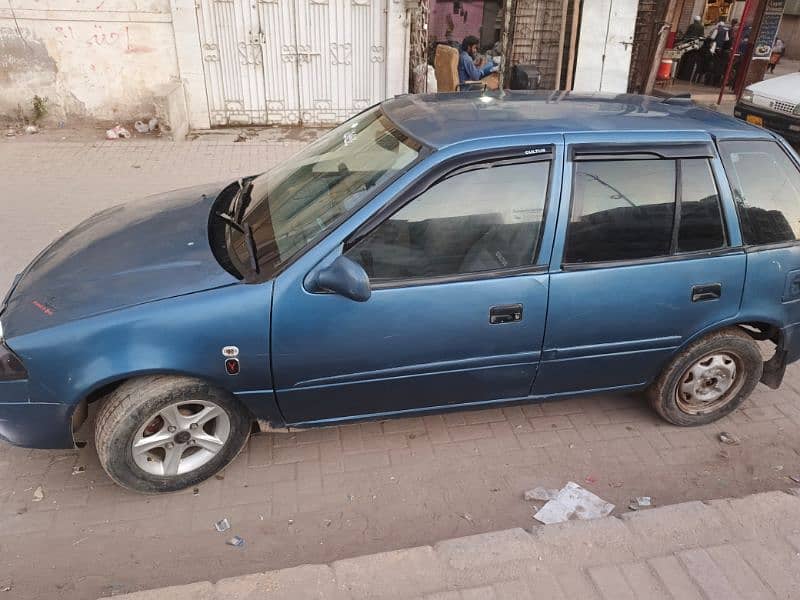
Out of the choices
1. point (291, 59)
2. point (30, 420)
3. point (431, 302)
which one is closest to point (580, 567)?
point (431, 302)

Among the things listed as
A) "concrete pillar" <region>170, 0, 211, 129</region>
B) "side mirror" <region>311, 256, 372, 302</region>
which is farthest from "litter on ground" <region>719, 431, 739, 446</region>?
"concrete pillar" <region>170, 0, 211, 129</region>

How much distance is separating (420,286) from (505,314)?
44cm

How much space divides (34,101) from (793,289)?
9.87 m

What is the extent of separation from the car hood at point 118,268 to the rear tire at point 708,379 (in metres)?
2.51

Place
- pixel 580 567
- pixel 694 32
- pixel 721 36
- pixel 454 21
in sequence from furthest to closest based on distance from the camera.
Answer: pixel 694 32 → pixel 721 36 → pixel 454 21 → pixel 580 567

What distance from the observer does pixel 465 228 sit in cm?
294

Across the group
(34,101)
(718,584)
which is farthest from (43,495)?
(34,101)

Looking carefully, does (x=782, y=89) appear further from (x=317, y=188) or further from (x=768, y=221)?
(x=317, y=188)

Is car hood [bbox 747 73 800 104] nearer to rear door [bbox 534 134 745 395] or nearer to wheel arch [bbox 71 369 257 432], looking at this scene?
rear door [bbox 534 134 745 395]

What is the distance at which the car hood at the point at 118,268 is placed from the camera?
9.17 feet

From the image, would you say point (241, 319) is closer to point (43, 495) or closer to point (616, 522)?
point (43, 495)

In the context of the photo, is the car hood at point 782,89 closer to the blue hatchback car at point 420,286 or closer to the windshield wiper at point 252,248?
the blue hatchback car at point 420,286

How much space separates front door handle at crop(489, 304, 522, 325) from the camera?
116 inches

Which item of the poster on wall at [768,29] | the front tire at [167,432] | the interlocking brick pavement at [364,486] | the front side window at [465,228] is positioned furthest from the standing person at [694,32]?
the front tire at [167,432]
